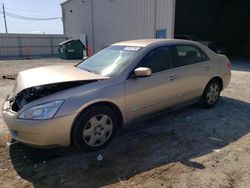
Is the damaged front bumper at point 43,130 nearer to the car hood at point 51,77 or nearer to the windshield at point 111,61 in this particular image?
the car hood at point 51,77

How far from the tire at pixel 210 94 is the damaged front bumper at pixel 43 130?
10.5 feet

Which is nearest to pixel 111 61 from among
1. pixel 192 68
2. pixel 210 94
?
pixel 192 68

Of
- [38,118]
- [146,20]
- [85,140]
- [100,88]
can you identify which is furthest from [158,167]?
[146,20]

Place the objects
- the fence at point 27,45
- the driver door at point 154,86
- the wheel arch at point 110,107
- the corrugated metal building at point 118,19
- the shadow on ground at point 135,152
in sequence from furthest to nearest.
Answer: the fence at point 27,45
the corrugated metal building at point 118,19
the driver door at point 154,86
the wheel arch at point 110,107
the shadow on ground at point 135,152

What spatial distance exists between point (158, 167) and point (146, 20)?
42.1 ft

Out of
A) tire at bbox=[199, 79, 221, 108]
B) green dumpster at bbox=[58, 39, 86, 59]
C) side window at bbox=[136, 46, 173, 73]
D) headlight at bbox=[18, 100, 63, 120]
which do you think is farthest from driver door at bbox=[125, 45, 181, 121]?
green dumpster at bbox=[58, 39, 86, 59]

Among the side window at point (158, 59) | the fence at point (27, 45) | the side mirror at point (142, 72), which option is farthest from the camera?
the fence at point (27, 45)

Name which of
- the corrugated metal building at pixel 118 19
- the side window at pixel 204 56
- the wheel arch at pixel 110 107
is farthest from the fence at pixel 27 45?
the wheel arch at pixel 110 107

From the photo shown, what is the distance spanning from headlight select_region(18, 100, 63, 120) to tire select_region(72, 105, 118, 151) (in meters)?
0.36

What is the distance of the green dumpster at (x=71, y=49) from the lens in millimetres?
20312

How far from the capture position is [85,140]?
3.64 meters

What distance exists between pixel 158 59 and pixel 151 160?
183cm

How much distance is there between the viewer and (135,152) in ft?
12.3

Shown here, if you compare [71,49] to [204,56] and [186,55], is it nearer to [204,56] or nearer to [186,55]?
[204,56]
